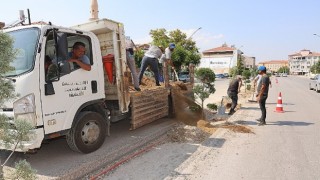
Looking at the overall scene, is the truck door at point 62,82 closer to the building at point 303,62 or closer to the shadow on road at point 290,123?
the shadow on road at point 290,123

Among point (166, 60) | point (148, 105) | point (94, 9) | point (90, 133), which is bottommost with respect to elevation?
point (90, 133)

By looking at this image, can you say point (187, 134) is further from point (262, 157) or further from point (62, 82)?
point (62, 82)

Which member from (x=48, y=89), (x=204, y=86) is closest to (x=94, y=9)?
(x=204, y=86)

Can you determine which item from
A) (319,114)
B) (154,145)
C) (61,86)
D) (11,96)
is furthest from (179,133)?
(319,114)

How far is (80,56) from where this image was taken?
557 centimetres

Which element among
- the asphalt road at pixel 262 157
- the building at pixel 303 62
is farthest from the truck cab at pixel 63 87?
the building at pixel 303 62

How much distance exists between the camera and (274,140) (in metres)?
7.04

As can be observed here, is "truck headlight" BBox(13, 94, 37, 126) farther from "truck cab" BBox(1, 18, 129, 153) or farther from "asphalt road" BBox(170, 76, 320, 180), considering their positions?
"asphalt road" BBox(170, 76, 320, 180)

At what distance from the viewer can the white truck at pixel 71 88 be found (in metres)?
4.66

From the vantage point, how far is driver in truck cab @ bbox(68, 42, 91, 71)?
18.0ft

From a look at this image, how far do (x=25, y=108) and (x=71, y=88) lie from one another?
94 centimetres

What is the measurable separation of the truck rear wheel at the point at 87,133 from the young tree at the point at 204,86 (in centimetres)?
517

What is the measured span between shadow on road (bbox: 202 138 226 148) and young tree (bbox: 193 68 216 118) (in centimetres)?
357

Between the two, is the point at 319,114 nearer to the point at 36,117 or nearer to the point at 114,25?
the point at 114,25
